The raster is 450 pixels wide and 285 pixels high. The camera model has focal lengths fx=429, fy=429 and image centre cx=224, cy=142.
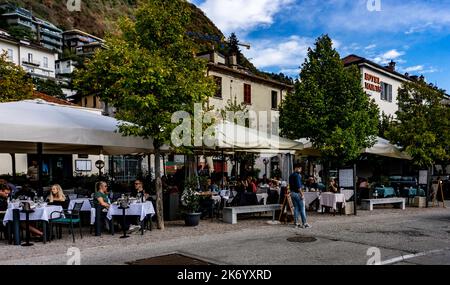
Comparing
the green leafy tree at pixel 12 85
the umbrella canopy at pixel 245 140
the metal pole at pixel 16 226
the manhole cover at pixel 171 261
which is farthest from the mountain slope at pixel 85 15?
the manhole cover at pixel 171 261

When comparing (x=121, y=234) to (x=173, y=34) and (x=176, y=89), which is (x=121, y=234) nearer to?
(x=176, y=89)

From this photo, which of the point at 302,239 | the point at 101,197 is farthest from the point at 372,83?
the point at 101,197

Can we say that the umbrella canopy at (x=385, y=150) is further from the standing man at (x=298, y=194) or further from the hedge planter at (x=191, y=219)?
the hedge planter at (x=191, y=219)

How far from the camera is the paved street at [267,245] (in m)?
7.49

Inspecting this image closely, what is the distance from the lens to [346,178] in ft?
48.8

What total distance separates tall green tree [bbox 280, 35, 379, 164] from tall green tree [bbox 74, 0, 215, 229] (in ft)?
19.3

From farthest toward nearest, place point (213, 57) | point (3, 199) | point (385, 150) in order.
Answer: point (213, 57)
point (385, 150)
point (3, 199)

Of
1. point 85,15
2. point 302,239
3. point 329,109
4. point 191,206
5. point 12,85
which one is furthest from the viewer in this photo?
point 85,15

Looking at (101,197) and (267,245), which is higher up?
(101,197)

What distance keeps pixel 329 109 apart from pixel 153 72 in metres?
8.28

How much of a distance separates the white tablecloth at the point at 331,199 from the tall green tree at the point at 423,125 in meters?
5.71

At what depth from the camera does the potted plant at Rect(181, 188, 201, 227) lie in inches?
450

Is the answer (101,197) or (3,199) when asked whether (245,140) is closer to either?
(101,197)
